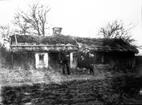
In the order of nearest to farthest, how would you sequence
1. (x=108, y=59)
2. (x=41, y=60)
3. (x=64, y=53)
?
(x=41, y=60)
(x=64, y=53)
(x=108, y=59)

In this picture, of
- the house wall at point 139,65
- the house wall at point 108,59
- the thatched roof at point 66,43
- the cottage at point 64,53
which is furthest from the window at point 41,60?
the house wall at point 139,65

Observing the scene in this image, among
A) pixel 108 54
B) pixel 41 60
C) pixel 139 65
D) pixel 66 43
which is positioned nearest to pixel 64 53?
pixel 66 43

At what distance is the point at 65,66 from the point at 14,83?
20.4 feet

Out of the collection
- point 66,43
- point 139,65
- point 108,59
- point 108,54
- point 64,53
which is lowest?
point 139,65

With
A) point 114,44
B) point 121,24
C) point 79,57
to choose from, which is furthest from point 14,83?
point 121,24

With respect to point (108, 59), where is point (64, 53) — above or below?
above

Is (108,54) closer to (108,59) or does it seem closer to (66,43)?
(108,59)

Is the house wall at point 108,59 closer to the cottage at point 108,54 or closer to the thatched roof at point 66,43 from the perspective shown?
the cottage at point 108,54

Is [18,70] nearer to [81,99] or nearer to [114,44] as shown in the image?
[81,99]

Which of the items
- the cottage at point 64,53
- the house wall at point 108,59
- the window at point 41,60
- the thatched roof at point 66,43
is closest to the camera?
the cottage at point 64,53

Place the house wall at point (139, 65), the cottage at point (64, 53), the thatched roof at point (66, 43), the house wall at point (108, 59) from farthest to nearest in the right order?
the house wall at point (108, 59), the house wall at point (139, 65), the thatched roof at point (66, 43), the cottage at point (64, 53)

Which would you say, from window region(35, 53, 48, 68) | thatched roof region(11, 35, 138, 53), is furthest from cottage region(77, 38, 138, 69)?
window region(35, 53, 48, 68)

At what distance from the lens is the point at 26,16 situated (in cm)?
3189

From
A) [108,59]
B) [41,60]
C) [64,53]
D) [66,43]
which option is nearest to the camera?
[41,60]
